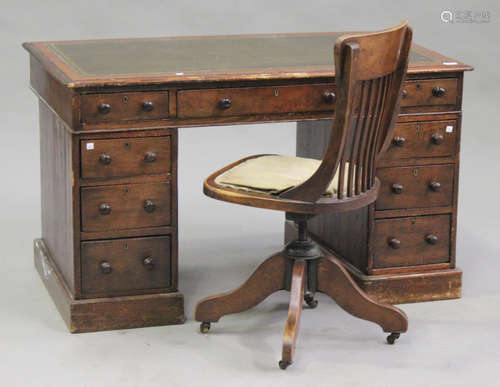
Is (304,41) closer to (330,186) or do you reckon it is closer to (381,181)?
(381,181)

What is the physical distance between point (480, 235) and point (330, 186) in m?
1.45

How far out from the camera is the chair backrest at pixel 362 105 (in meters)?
3.56

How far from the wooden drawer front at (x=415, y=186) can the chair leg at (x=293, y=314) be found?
20.2 inches

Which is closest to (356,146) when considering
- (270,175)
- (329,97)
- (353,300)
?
(270,175)

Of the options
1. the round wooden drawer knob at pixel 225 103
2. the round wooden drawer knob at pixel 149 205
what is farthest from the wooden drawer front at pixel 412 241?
the round wooden drawer knob at pixel 149 205

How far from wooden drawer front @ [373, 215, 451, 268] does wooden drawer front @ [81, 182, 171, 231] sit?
30.7 inches

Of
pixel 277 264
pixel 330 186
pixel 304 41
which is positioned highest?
pixel 304 41

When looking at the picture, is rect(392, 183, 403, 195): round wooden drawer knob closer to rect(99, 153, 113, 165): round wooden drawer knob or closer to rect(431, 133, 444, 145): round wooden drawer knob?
rect(431, 133, 444, 145): round wooden drawer knob

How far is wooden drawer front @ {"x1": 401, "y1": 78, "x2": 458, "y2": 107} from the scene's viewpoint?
4.24m

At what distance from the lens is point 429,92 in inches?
168

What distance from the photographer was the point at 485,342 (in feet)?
13.3

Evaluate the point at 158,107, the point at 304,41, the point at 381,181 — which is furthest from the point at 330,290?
the point at 304,41

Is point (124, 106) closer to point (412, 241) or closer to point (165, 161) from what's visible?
point (165, 161)

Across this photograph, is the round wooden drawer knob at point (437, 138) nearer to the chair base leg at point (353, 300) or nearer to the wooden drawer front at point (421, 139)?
the wooden drawer front at point (421, 139)
